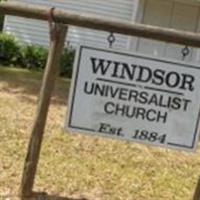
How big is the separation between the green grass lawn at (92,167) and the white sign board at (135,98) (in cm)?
91


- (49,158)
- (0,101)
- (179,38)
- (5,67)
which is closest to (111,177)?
(49,158)

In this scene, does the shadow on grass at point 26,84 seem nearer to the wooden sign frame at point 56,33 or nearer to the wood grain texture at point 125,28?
the wooden sign frame at point 56,33

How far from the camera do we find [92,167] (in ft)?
22.9

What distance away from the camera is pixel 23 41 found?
17.6 meters

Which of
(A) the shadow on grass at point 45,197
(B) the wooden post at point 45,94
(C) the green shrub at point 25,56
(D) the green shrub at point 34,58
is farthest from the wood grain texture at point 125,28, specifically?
(D) the green shrub at point 34,58

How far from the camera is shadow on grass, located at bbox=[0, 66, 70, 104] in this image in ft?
38.2

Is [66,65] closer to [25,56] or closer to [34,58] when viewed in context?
A: [34,58]

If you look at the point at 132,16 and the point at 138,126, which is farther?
the point at 132,16

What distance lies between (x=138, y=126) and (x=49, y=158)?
1.85 m

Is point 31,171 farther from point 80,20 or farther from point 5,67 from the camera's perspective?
point 5,67

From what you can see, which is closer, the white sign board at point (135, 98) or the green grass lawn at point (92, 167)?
the white sign board at point (135, 98)

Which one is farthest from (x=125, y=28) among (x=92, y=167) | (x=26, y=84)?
(x=26, y=84)

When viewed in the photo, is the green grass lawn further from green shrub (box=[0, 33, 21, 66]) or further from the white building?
the white building

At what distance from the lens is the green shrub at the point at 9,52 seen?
16.2 m
